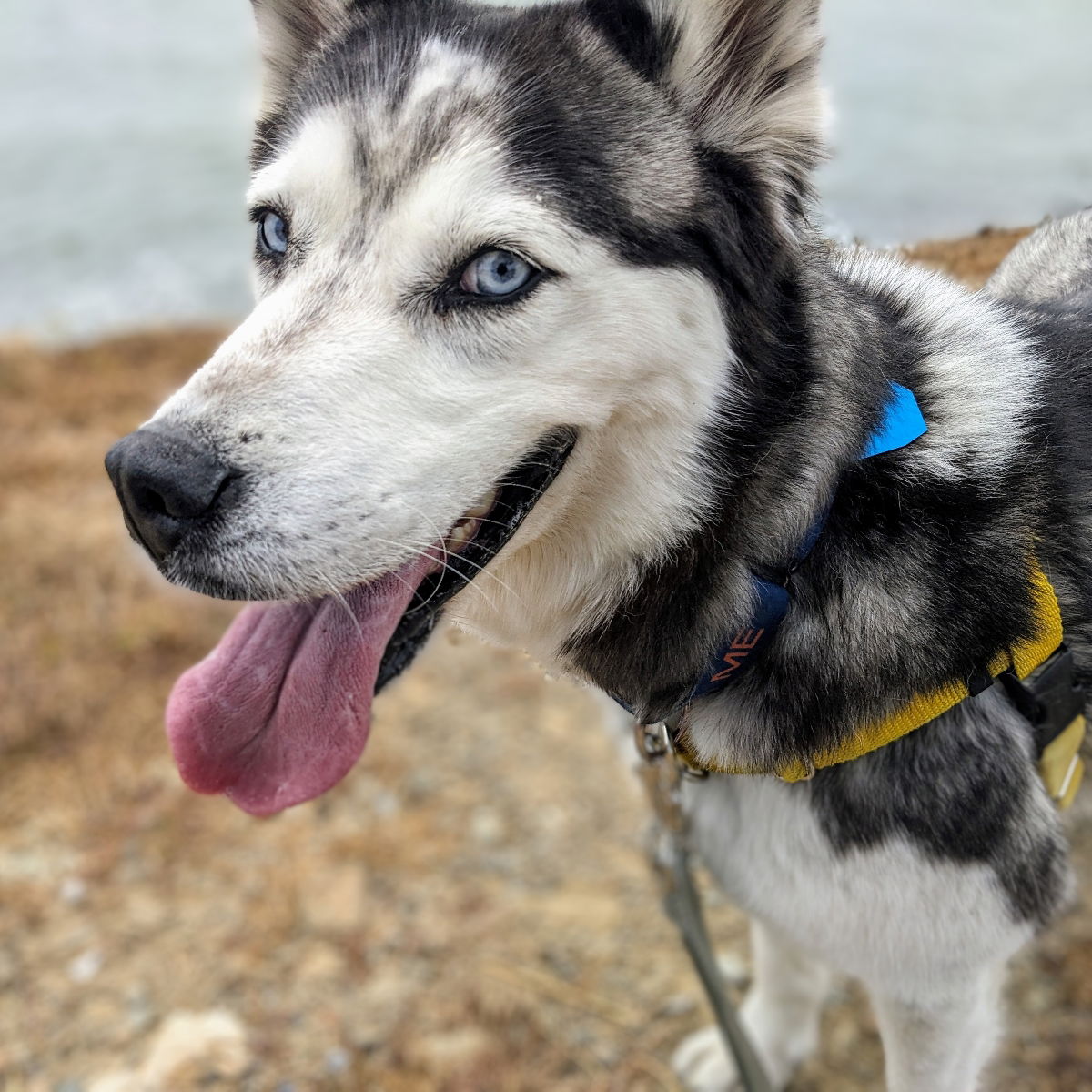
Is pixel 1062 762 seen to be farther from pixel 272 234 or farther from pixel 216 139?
pixel 216 139

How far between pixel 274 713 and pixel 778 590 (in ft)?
3.14

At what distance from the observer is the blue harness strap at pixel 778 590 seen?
1.76 meters

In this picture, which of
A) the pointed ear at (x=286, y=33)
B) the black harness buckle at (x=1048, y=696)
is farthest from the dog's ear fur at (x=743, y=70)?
the black harness buckle at (x=1048, y=696)

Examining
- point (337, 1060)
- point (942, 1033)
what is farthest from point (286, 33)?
point (337, 1060)

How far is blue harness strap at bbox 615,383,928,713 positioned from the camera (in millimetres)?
1764

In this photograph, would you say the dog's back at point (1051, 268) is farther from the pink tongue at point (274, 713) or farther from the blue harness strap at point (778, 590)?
the pink tongue at point (274, 713)

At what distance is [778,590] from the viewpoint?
1.77 metres

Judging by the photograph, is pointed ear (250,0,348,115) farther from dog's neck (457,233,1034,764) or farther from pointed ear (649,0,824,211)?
dog's neck (457,233,1034,764)

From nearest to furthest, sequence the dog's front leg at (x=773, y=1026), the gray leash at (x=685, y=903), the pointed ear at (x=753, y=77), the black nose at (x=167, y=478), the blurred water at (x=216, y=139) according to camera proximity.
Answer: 1. the black nose at (x=167, y=478)
2. the pointed ear at (x=753, y=77)
3. the gray leash at (x=685, y=903)
4. the dog's front leg at (x=773, y=1026)
5. the blurred water at (x=216, y=139)

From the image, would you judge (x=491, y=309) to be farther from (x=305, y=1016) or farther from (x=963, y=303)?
(x=305, y=1016)

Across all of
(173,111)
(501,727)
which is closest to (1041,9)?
(501,727)

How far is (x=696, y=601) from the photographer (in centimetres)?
182

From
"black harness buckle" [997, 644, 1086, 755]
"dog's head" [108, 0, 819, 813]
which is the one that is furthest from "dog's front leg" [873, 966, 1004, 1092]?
"dog's head" [108, 0, 819, 813]

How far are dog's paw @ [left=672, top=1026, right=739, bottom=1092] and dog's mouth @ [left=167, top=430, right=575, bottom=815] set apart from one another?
1.60 m
